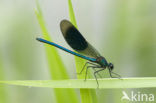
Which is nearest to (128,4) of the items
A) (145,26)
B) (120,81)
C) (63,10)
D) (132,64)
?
(145,26)

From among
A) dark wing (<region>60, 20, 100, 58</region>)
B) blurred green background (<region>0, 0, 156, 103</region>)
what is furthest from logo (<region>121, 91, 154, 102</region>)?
dark wing (<region>60, 20, 100, 58</region>)

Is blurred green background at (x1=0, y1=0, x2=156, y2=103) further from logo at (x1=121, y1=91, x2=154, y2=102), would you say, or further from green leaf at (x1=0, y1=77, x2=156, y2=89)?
green leaf at (x1=0, y1=77, x2=156, y2=89)

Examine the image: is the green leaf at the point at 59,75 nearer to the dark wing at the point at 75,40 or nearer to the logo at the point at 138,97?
the dark wing at the point at 75,40

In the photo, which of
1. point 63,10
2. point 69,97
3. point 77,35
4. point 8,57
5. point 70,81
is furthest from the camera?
point 63,10

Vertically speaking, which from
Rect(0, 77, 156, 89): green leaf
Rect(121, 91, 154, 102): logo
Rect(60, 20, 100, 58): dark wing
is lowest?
Rect(121, 91, 154, 102): logo

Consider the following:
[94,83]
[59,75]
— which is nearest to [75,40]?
[59,75]

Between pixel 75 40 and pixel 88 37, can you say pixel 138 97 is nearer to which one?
pixel 75 40

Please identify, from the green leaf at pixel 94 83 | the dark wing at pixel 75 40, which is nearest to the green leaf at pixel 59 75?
the green leaf at pixel 94 83

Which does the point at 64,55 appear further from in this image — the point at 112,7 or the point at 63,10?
the point at 112,7
